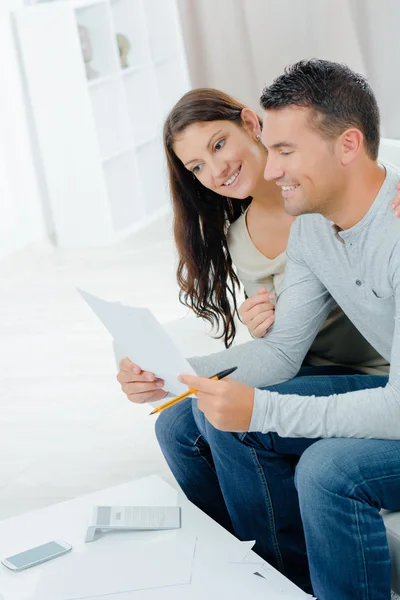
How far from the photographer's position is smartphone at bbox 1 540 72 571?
1.37m

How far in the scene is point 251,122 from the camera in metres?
1.85

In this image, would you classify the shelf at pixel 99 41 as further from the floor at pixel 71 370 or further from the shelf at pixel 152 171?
the floor at pixel 71 370

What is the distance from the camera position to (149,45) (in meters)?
4.87

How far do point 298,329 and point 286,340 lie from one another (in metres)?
0.03

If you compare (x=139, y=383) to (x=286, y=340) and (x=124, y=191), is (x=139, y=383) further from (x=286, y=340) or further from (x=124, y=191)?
(x=124, y=191)

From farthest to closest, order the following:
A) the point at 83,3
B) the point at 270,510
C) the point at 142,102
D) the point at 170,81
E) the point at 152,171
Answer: the point at 170,81 → the point at 152,171 → the point at 142,102 → the point at 83,3 → the point at 270,510

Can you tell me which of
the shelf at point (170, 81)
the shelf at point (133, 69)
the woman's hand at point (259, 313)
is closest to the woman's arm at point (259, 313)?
the woman's hand at point (259, 313)

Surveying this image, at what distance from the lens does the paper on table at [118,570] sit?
4.24 feet

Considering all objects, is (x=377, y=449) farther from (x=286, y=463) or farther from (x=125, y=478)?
(x=125, y=478)

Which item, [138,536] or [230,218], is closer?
[138,536]

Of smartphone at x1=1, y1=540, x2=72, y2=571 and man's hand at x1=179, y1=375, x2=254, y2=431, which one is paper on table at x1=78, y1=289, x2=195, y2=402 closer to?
man's hand at x1=179, y1=375, x2=254, y2=431

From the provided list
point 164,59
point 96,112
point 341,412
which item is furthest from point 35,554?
point 164,59

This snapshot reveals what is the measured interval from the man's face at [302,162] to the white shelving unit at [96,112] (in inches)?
123

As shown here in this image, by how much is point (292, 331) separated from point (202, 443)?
27cm
